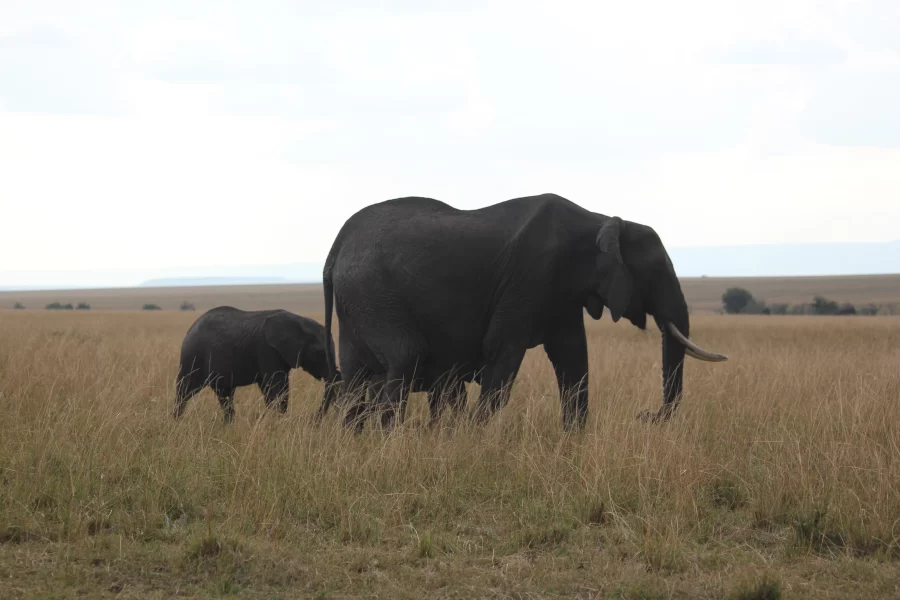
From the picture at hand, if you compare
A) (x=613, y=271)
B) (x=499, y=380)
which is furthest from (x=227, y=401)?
(x=613, y=271)

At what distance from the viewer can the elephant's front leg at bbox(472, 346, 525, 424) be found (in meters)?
8.23

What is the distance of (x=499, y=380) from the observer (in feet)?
27.2

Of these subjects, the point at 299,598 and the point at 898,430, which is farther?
the point at 898,430

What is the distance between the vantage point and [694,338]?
883 inches

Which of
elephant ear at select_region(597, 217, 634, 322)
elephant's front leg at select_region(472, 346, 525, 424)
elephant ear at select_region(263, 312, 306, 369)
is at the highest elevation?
elephant ear at select_region(597, 217, 634, 322)

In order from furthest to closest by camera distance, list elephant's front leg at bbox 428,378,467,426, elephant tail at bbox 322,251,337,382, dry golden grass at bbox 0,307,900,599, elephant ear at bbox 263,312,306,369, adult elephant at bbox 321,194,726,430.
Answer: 1. elephant ear at bbox 263,312,306,369
2. elephant tail at bbox 322,251,337,382
3. elephant's front leg at bbox 428,378,467,426
4. adult elephant at bbox 321,194,726,430
5. dry golden grass at bbox 0,307,900,599

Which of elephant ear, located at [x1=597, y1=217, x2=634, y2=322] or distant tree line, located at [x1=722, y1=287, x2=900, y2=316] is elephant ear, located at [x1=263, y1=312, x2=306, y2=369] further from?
distant tree line, located at [x1=722, y1=287, x2=900, y2=316]

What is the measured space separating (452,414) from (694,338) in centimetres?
1486

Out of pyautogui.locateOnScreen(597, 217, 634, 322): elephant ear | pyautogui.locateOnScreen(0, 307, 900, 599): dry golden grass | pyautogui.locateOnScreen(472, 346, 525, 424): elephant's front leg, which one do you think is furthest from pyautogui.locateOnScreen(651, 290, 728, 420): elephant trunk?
pyautogui.locateOnScreen(472, 346, 525, 424): elephant's front leg

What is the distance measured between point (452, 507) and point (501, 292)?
2.56 meters

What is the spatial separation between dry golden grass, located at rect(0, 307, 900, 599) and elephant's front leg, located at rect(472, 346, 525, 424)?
19cm

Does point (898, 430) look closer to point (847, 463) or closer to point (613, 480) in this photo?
point (847, 463)

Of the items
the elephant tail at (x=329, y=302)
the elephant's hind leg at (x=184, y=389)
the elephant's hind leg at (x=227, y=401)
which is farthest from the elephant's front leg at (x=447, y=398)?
the elephant's hind leg at (x=184, y=389)

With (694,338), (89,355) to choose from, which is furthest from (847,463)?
(694,338)
